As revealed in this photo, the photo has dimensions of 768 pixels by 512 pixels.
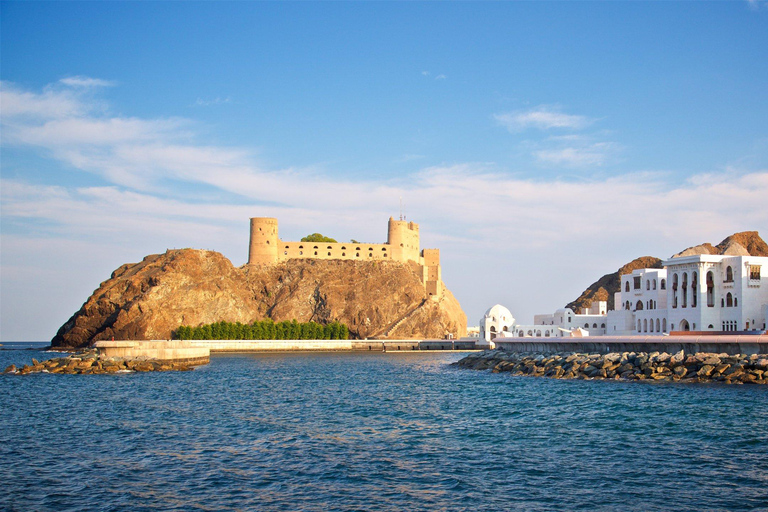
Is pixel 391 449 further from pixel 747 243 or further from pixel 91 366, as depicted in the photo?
pixel 747 243

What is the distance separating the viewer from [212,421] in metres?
26.7

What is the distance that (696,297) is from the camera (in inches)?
2381

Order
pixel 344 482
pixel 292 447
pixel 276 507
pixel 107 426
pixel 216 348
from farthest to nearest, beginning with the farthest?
pixel 216 348 → pixel 107 426 → pixel 292 447 → pixel 344 482 → pixel 276 507

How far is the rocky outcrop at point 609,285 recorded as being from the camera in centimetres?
13338

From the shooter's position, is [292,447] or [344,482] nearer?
[344,482]

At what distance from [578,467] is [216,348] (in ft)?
264

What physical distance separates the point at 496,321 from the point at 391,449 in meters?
75.4

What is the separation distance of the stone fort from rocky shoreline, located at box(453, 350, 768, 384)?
246 ft

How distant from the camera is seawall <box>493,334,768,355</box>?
124 ft

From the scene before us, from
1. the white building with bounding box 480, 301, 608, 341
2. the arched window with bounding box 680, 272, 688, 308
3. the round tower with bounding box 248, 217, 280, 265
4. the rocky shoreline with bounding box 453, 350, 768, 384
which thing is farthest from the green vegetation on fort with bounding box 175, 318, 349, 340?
the arched window with bounding box 680, 272, 688, 308

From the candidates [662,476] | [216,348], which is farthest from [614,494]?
[216,348]

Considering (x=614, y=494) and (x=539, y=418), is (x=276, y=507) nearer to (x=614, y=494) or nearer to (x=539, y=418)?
(x=614, y=494)

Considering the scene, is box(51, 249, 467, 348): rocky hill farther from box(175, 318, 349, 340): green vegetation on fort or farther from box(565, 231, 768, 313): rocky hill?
box(565, 231, 768, 313): rocky hill

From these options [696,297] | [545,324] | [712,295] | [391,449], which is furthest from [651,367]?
[545,324]
